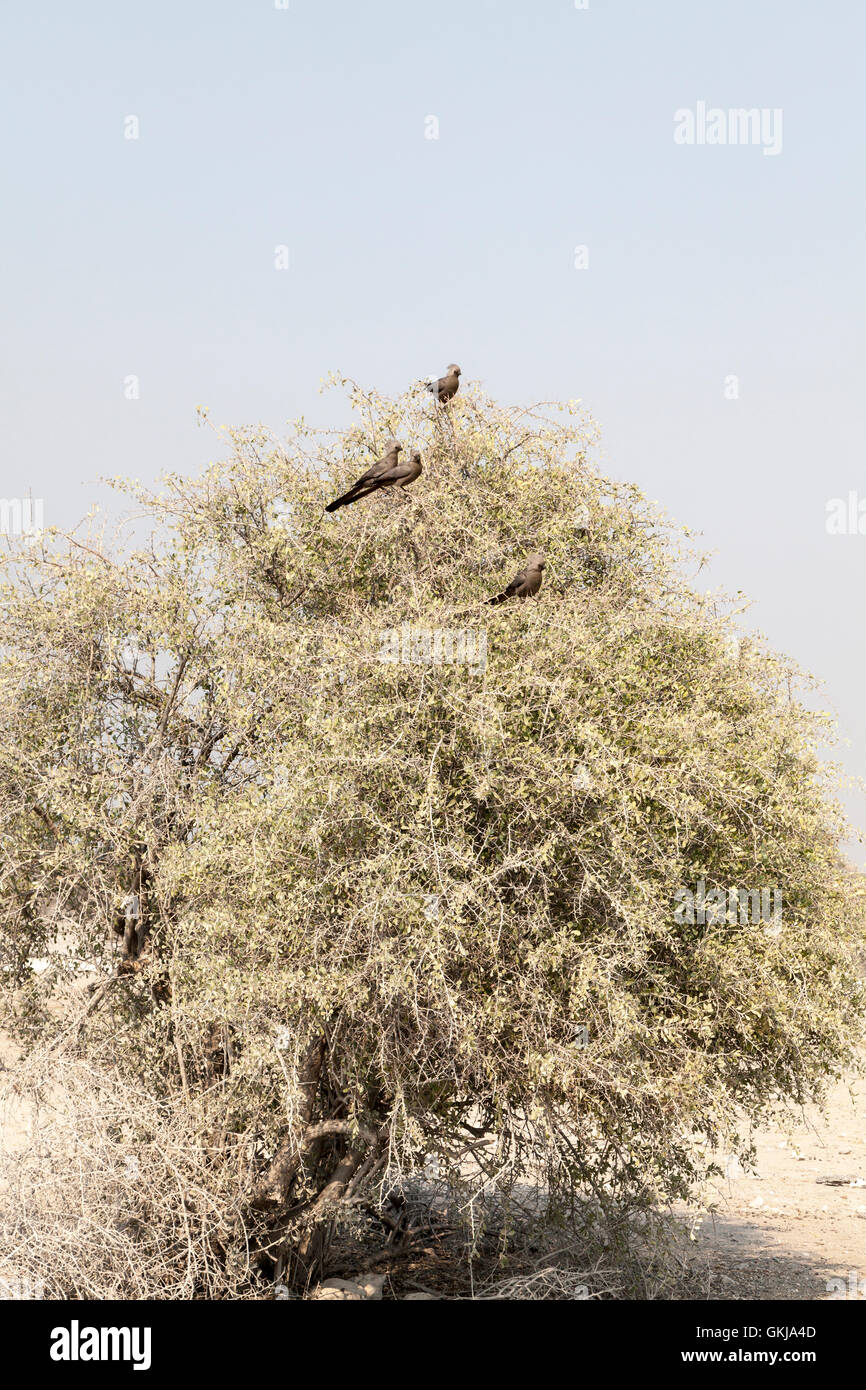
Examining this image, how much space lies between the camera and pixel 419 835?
7.43 metres

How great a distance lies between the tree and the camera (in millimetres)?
7605

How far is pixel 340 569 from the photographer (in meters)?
9.92

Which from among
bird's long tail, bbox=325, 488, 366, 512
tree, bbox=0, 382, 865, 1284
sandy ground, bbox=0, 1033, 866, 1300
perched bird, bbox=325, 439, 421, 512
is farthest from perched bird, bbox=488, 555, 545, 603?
sandy ground, bbox=0, 1033, 866, 1300

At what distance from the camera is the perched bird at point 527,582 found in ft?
28.0

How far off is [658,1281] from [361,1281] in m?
2.48

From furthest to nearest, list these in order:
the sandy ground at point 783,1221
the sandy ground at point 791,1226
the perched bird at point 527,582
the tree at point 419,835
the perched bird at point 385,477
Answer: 1. the sandy ground at point 791,1226
2. the sandy ground at point 783,1221
3. the perched bird at point 385,477
4. the perched bird at point 527,582
5. the tree at point 419,835

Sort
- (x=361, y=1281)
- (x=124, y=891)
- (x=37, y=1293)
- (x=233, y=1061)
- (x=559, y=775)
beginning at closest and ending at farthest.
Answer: (x=559, y=775) < (x=37, y=1293) < (x=233, y=1061) < (x=124, y=891) < (x=361, y=1281)

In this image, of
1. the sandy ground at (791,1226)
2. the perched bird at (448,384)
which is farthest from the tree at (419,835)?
the sandy ground at (791,1226)

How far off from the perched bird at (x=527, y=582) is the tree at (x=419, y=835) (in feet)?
0.67

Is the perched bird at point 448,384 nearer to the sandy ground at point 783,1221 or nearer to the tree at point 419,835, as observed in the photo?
the tree at point 419,835

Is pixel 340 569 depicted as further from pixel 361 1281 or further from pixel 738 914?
pixel 361 1281

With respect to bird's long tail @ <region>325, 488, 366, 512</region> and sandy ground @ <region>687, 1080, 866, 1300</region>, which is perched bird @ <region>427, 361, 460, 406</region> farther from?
sandy ground @ <region>687, 1080, 866, 1300</region>

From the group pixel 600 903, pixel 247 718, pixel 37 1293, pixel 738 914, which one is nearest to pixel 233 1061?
pixel 37 1293

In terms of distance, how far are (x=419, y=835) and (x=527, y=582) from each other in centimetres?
205
